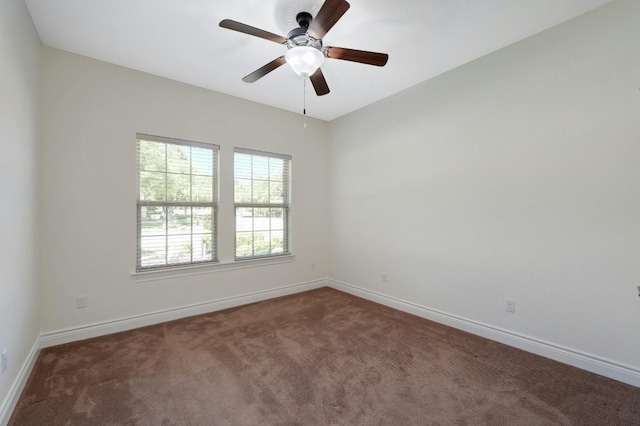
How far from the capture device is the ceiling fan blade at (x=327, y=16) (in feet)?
5.16

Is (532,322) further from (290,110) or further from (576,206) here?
(290,110)

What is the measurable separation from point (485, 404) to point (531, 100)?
2.48m

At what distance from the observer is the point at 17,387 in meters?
1.85

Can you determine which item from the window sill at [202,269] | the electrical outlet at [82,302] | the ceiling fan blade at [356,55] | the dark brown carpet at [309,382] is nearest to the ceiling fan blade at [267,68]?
the ceiling fan blade at [356,55]

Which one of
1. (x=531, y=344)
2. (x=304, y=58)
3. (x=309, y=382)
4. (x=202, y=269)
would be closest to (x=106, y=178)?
(x=202, y=269)

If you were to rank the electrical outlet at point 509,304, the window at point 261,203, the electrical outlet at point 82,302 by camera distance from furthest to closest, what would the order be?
the window at point 261,203, the electrical outlet at point 82,302, the electrical outlet at point 509,304

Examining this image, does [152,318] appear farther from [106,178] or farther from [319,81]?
[319,81]

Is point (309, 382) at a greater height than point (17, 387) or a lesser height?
lesser

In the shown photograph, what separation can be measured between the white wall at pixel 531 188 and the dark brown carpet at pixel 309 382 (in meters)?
0.44

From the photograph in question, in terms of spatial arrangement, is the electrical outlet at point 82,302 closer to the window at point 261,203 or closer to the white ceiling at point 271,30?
the window at point 261,203

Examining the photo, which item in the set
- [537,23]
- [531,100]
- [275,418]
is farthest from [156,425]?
[537,23]

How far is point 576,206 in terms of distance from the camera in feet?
7.32

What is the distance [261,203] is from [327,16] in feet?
8.79

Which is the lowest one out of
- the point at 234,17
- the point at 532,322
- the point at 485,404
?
the point at 485,404
